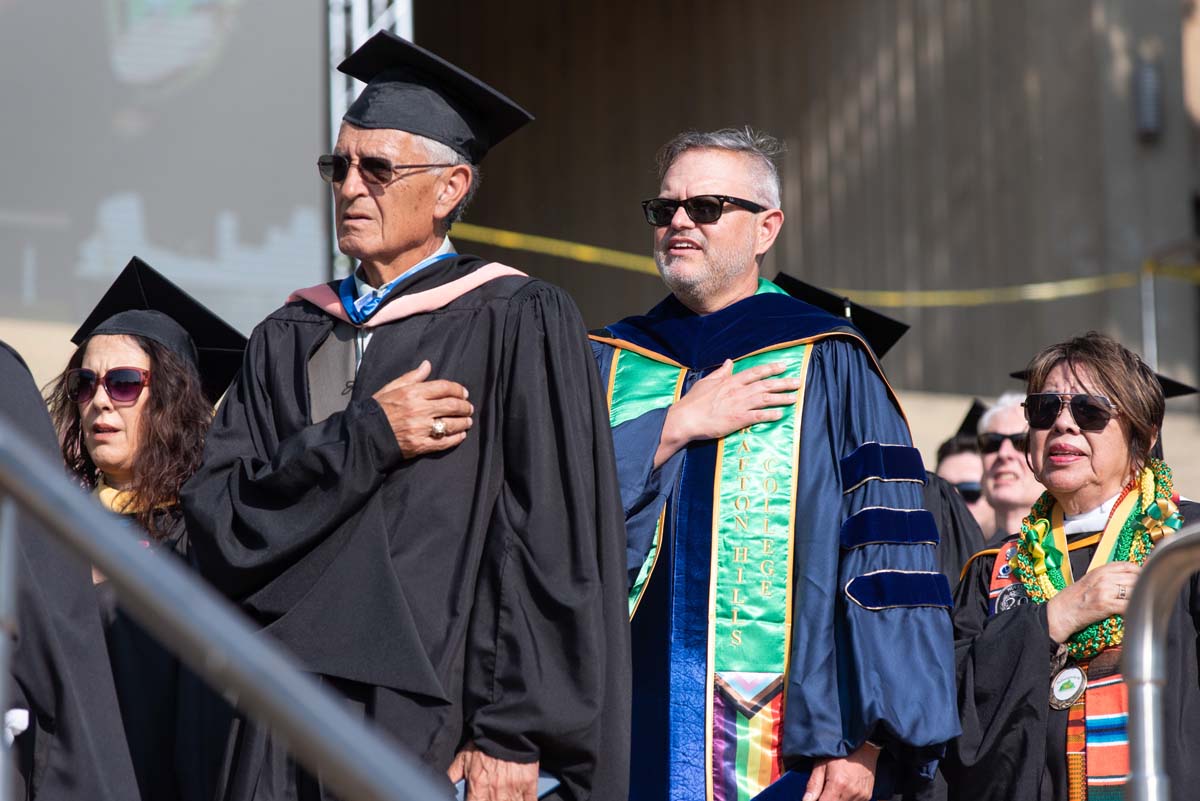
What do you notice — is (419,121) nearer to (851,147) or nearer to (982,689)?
(982,689)

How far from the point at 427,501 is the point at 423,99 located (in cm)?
87

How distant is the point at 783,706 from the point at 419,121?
4.74 feet

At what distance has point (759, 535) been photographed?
153 inches

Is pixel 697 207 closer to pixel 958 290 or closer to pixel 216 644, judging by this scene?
pixel 216 644

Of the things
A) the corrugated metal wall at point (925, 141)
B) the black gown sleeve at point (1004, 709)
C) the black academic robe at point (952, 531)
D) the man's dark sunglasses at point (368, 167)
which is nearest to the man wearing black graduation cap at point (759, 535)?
the black gown sleeve at point (1004, 709)

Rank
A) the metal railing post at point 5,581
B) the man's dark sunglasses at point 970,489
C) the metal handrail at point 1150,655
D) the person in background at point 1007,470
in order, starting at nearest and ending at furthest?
the metal railing post at point 5,581, the metal handrail at point 1150,655, the person in background at point 1007,470, the man's dark sunglasses at point 970,489

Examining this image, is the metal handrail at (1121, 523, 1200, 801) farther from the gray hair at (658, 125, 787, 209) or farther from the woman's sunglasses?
the woman's sunglasses

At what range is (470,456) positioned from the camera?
3303 mm

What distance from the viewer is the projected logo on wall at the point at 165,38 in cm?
676

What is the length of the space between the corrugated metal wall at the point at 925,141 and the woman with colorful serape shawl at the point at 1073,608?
8763mm

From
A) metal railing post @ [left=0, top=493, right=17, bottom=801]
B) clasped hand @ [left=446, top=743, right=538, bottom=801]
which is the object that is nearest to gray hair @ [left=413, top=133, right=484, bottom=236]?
clasped hand @ [left=446, top=743, right=538, bottom=801]

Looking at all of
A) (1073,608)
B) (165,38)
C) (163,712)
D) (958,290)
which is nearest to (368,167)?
(163,712)

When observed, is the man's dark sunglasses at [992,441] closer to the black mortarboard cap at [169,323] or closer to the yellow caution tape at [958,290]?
the black mortarboard cap at [169,323]

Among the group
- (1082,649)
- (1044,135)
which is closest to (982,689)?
(1082,649)
